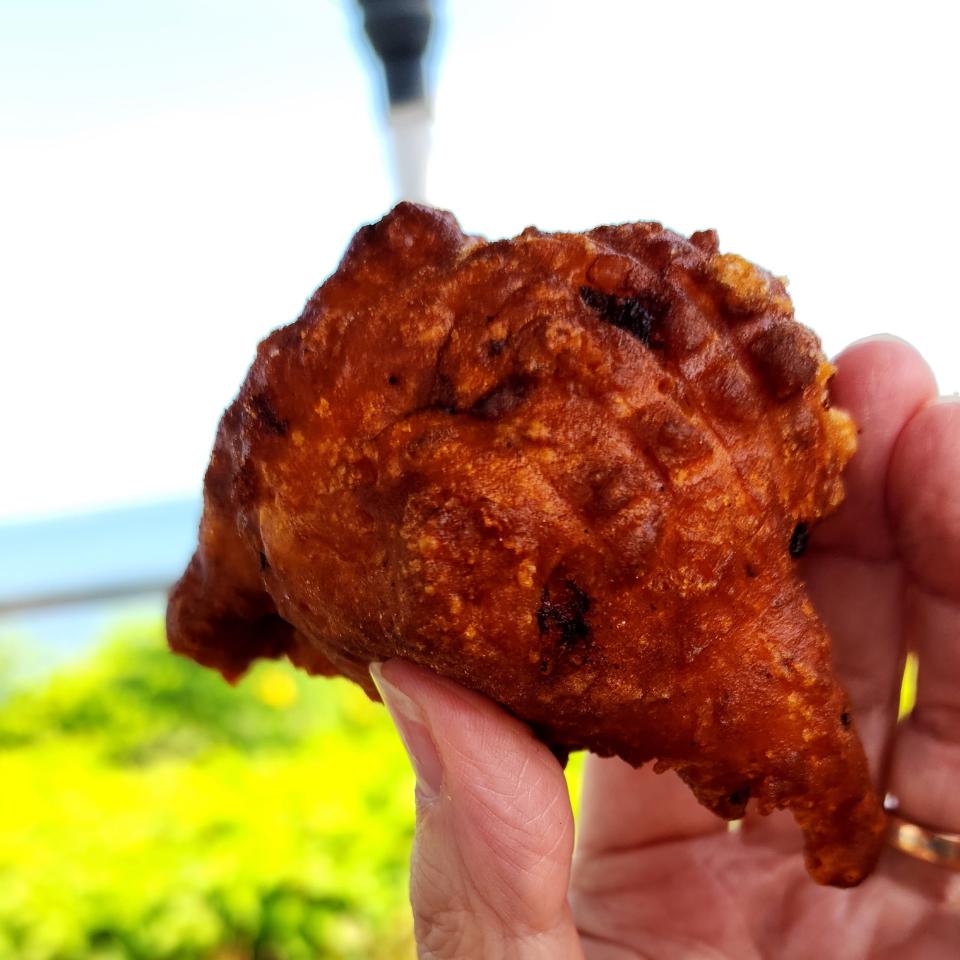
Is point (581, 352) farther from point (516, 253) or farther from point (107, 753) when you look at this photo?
point (107, 753)

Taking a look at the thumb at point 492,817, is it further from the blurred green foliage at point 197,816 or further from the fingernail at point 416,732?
the blurred green foliage at point 197,816

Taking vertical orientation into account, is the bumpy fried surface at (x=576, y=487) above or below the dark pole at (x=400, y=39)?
below

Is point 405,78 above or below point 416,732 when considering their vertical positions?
above

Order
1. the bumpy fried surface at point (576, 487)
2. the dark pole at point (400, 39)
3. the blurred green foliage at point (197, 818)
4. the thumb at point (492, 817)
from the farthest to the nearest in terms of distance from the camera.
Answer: the blurred green foliage at point (197, 818), the dark pole at point (400, 39), the thumb at point (492, 817), the bumpy fried surface at point (576, 487)

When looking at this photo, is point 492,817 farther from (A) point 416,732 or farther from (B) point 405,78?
(B) point 405,78

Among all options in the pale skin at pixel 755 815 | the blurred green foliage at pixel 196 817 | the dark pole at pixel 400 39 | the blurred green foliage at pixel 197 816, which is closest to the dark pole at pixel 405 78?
the dark pole at pixel 400 39

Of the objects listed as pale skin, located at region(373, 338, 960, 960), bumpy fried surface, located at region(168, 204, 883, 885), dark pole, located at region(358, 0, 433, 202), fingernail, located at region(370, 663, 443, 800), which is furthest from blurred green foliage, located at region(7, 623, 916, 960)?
dark pole, located at region(358, 0, 433, 202)

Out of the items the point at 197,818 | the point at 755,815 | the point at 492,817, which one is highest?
the point at 492,817

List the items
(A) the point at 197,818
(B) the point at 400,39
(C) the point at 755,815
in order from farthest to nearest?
(A) the point at 197,818 < (B) the point at 400,39 < (C) the point at 755,815

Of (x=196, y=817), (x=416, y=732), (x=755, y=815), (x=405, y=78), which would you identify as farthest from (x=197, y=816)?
(x=405, y=78)
